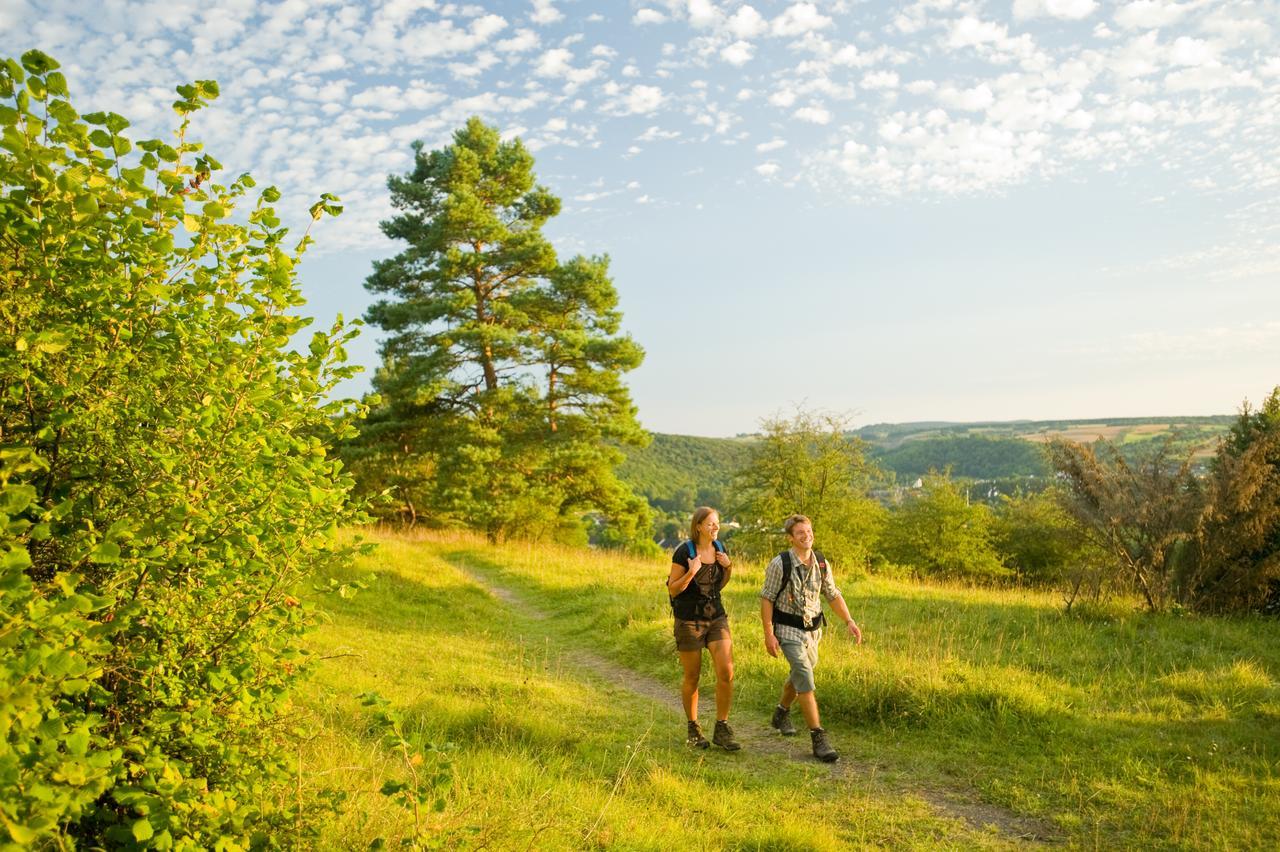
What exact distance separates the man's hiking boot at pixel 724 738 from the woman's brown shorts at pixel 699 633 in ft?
2.47

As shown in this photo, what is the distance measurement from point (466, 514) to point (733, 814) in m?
20.9

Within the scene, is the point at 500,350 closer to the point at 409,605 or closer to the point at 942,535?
the point at 409,605

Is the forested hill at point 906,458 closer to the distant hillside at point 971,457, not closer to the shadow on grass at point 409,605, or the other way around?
the distant hillside at point 971,457

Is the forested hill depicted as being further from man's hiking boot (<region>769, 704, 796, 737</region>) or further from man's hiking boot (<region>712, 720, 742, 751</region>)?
man's hiking boot (<region>712, 720, 742, 751</region>)

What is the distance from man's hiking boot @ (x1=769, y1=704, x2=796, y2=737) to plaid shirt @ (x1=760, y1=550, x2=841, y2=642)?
3.22ft

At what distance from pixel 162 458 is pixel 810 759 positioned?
6060 mm

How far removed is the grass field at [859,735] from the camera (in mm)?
4980

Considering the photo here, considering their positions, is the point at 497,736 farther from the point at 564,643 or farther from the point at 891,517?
the point at 891,517

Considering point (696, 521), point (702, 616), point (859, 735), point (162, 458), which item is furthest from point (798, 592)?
point (162, 458)

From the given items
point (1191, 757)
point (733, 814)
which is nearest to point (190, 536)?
point (733, 814)

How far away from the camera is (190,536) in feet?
8.90

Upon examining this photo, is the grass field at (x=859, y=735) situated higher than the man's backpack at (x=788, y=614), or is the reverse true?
the man's backpack at (x=788, y=614)

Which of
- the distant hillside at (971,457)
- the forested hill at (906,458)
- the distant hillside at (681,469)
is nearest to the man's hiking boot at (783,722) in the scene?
the forested hill at (906,458)

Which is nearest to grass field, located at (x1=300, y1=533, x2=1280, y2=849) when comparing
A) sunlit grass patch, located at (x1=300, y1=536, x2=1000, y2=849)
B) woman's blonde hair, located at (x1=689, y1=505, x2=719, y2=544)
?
sunlit grass patch, located at (x1=300, y1=536, x2=1000, y2=849)
